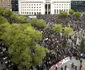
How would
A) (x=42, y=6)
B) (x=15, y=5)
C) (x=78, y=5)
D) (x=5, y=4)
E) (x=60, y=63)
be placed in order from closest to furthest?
(x=60, y=63) < (x=5, y=4) < (x=42, y=6) < (x=15, y=5) < (x=78, y=5)

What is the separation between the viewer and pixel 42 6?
109 meters

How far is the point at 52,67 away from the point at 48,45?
9.87m

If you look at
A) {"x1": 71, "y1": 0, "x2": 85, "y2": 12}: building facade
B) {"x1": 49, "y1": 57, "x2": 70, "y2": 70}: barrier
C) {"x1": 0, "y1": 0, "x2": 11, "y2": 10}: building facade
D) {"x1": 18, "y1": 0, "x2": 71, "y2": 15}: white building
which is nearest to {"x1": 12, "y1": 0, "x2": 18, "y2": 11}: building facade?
{"x1": 18, "y1": 0, "x2": 71, "y2": 15}: white building

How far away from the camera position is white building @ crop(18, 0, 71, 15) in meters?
107

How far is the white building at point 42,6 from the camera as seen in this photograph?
10712 cm

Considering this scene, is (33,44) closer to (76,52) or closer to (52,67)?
(52,67)

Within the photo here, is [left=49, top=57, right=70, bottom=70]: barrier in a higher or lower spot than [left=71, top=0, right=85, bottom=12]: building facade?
lower

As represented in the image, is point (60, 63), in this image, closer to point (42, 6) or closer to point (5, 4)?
point (5, 4)

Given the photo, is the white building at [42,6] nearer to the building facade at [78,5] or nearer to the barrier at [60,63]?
the building facade at [78,5]

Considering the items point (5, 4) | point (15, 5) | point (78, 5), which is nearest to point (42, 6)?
point (15, 5)

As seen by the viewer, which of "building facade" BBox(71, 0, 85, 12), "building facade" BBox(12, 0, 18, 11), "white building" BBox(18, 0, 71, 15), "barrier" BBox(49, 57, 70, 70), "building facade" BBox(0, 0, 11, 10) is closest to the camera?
"barrier" BBox(49, 57, 70, 70)

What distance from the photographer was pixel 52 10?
110 metres

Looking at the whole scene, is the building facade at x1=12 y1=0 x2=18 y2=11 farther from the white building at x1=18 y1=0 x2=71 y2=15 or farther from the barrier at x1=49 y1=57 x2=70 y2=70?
the barrier at x1=49 y1=57 x2=70 y2=70

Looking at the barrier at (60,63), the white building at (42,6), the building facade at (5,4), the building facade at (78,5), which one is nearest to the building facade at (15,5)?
the white building at (42,6)
